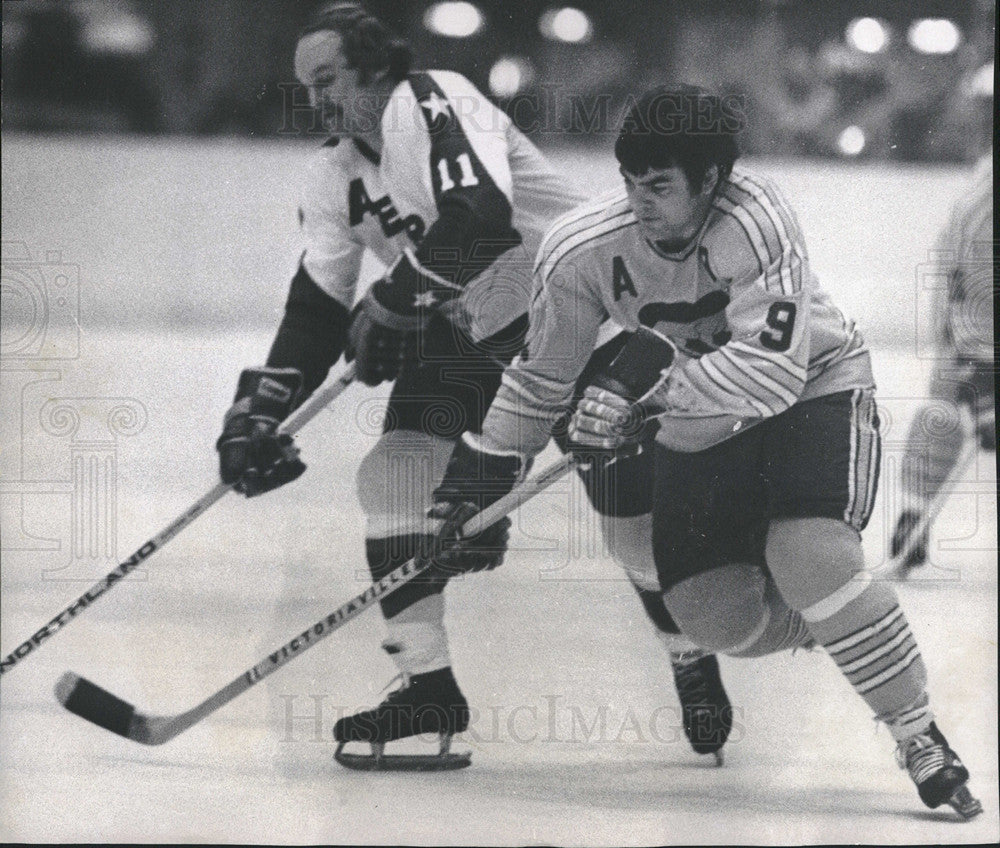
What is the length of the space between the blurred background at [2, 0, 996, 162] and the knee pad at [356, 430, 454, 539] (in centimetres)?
63

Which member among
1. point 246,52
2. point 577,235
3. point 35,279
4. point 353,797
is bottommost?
point 353,797

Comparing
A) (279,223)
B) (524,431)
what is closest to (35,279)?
(279,223)

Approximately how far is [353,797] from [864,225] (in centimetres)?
150

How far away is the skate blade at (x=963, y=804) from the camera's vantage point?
2.76 metres

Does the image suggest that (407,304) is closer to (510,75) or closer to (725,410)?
(510,75)

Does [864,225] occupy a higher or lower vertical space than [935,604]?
higher

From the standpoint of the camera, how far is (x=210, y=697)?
281cm

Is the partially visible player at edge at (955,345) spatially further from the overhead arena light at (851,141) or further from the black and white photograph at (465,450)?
the overhead arena light at (851,141)

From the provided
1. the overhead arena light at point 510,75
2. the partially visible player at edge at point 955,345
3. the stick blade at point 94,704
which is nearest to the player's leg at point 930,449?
the partially visible player at edge at point 955,345

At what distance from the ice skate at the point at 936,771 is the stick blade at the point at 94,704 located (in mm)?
1521

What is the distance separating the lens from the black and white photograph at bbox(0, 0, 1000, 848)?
2732 mm

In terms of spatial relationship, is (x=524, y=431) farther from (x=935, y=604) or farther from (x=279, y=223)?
(x=935, y=604)

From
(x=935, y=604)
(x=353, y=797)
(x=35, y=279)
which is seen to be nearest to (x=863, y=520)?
(x=935, y=604)

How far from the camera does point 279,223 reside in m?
2.79
